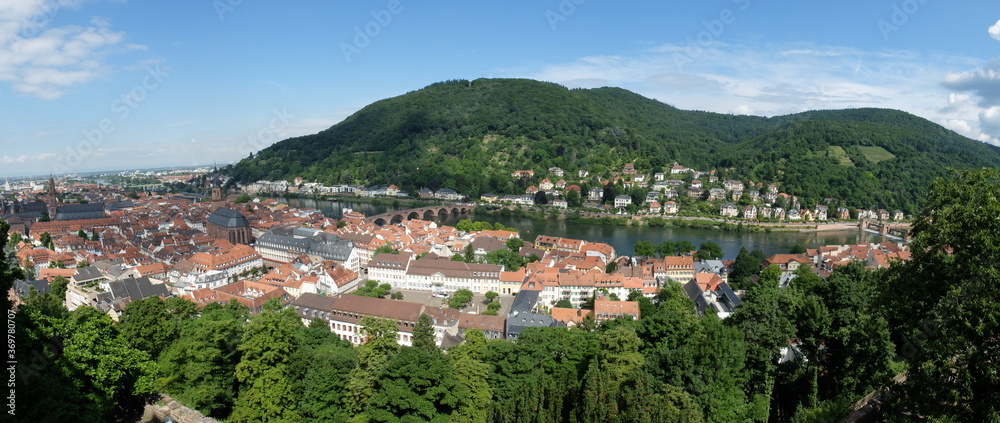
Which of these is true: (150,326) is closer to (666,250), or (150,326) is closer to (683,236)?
A: (666,250)

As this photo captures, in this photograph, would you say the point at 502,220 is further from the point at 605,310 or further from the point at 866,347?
the point at 866,347

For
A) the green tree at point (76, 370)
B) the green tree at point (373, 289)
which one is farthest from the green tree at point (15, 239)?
the green tree at point (76, 370)

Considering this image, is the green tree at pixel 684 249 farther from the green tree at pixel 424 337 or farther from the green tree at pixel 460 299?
the green tree at pixel 424 337

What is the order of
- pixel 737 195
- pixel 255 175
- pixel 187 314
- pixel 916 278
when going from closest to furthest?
pixel 916 278, pixel 187 314, pixel 737 195, pixel 255 175

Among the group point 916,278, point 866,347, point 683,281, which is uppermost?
point 916,278

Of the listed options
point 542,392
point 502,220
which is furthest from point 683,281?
point 502,220

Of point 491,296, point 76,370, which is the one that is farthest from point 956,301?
point 491,296
